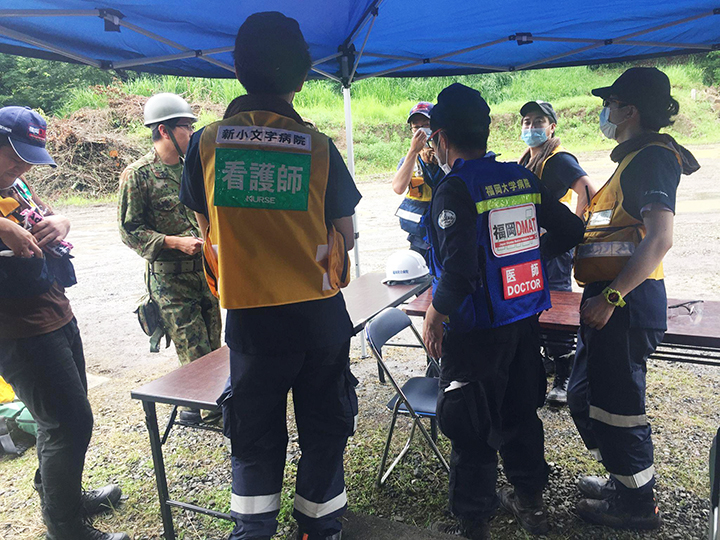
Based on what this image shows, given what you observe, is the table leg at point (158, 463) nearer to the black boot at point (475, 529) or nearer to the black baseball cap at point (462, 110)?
the black boot at point (475, 529)

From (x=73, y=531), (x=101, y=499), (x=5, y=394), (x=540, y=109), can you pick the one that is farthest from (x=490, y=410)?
(x=5, y=394)

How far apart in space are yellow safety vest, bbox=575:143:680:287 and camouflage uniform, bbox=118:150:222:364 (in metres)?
2.13

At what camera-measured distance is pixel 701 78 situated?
2194 cm

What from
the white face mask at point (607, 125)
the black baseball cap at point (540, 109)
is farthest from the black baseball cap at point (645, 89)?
the black baseball cap at point (540, 109)

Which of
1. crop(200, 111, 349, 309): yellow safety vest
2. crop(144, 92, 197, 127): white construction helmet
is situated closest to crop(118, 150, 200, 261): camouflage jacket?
crop(144, 92, 197, 127): white construction helmet

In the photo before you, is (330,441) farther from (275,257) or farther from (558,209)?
(558,209)

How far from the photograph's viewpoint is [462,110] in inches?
69.4

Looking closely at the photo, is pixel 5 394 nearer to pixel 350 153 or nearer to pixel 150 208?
pixel 150 208

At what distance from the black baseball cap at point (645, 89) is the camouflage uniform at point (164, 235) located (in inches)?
90.3

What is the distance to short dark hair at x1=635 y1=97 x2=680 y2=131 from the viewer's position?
1894 mm

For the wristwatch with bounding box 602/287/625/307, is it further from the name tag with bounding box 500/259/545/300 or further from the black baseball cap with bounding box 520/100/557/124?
the black baseball cap with bounding box 520/100/557/124

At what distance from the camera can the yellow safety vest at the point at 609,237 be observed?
1.87 meters

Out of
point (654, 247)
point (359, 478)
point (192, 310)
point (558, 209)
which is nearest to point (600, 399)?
point (654, 247)

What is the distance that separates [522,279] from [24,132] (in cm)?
193
